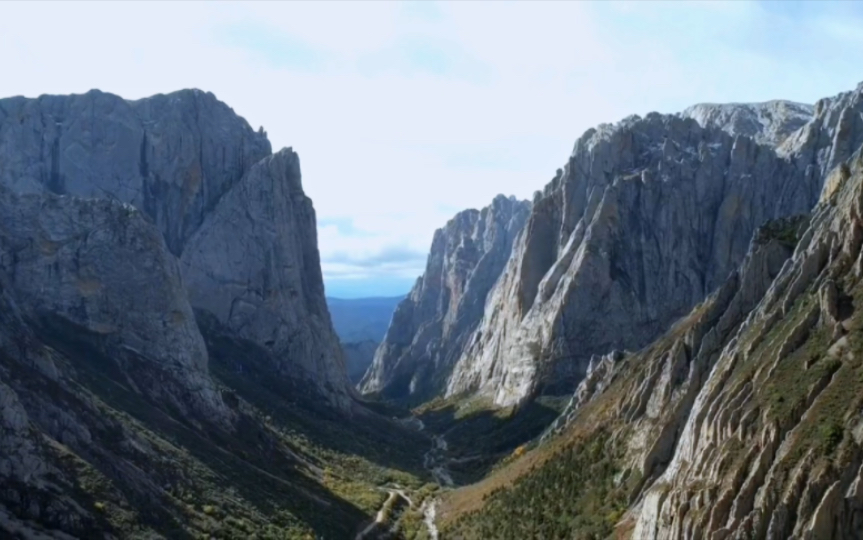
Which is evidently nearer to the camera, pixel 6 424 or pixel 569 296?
pixel 6 424

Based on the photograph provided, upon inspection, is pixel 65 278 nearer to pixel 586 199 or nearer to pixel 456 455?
pixel 456 455

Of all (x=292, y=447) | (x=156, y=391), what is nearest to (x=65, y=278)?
A: (x=156, y=391)

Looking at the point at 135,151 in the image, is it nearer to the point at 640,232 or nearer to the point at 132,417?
the point at 132,417

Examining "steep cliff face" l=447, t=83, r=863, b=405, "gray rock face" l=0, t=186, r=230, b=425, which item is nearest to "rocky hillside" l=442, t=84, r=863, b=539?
"gray rock face" l=0, t=186, r=230, b=425

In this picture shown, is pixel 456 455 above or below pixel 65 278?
below

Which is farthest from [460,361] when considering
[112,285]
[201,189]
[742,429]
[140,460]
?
[742,429]

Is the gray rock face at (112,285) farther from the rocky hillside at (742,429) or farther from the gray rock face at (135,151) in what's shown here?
the gray rock face at (135,151)

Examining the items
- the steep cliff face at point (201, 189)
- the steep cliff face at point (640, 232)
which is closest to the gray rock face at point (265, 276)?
the steep cliff face at point (201, 189)

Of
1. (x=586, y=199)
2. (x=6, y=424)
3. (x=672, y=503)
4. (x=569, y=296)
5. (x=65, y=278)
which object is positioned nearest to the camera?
(x=672, y=503)
